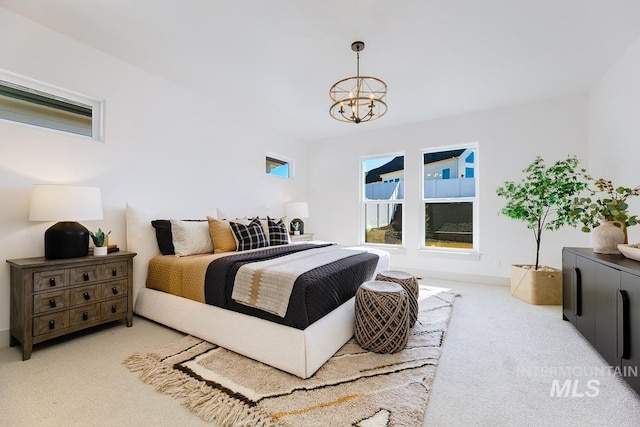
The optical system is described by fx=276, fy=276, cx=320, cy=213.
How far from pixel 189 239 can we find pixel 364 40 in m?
2.55

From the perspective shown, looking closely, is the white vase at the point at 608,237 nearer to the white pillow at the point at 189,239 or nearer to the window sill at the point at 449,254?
the window sill at the point at 449,254

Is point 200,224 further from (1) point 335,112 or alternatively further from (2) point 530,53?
(2) point 530,53

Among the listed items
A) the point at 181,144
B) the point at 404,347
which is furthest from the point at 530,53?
the point at 181,144

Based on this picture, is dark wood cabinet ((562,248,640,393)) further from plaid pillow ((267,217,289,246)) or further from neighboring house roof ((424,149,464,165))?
plaid pillow ((267,217,289,246))

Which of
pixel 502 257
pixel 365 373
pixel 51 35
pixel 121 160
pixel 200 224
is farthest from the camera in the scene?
pixel 502 257

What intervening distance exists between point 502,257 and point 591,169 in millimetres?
1511

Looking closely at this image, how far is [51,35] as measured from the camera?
2373 mm

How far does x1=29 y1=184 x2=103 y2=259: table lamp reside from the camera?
6.84 ft

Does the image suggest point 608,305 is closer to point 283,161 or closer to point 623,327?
point 623,327

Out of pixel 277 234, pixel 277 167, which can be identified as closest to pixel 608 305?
pixel 277 234

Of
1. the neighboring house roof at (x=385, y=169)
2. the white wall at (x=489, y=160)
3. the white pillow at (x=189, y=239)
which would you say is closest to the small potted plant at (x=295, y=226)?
the white wall at (x=489, y=160)

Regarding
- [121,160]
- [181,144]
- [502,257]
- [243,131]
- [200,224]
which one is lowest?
[502,257]

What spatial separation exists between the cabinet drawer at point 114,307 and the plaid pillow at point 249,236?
1.12 m

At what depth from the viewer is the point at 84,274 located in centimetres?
223
